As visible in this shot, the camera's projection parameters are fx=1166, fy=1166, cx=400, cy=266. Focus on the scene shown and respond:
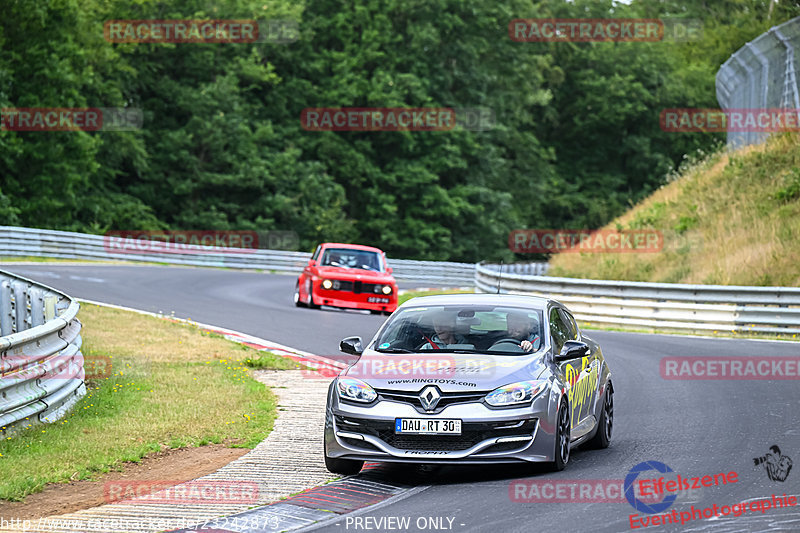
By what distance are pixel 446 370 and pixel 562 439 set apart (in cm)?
107

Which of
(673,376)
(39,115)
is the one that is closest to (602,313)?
(673,376)

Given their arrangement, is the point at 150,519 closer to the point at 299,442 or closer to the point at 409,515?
the point at 409,515

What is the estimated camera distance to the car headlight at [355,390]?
29.1ft

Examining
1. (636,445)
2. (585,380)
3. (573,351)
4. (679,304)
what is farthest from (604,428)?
(679,304)

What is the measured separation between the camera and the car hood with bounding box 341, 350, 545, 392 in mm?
8797

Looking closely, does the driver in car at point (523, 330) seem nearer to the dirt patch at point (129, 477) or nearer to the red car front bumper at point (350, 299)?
the dirt patch at point (129, 477)

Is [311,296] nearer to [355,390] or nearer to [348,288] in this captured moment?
[348,288]

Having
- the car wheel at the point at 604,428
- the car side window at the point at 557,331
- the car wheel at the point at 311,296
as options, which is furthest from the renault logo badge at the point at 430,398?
the car wheel at the point at 311,296

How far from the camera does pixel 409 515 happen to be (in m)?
7.61

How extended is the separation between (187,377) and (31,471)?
5413 millimetres

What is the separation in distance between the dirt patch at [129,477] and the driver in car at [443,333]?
194cm

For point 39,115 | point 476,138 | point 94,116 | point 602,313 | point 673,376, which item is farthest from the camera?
point 476,138

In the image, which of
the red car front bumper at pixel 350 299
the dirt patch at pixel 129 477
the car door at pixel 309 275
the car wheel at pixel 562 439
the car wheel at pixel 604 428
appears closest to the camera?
the dirt patch at pixel 129 477

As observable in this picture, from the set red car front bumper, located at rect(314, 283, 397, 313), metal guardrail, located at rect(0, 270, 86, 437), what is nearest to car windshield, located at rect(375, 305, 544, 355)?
metal guardrail, located at rect(0, 270, 86, 437)
